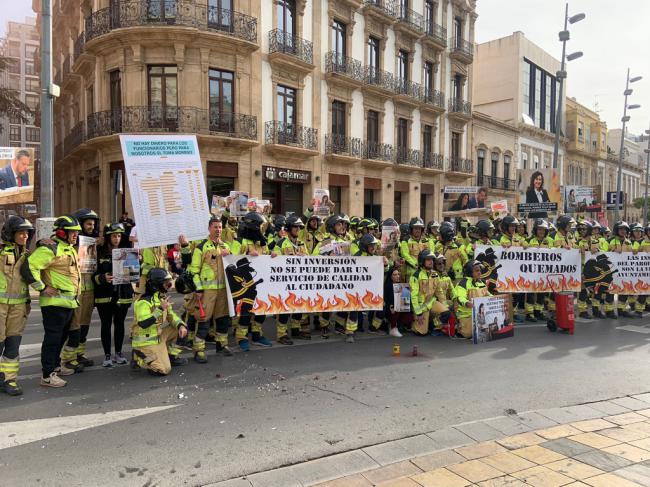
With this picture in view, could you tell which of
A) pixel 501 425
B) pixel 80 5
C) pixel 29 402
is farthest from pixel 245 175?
pixel 501 425

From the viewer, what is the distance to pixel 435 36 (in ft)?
96.7

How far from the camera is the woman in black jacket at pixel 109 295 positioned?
6.09 m

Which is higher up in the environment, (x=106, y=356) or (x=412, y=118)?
(x=412, y=118)

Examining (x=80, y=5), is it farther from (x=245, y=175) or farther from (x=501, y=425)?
(x=501, y=425)

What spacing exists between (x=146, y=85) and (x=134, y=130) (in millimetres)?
1830

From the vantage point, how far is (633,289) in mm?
10375

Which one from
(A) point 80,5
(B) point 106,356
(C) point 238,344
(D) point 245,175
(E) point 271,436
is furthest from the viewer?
(A) point 80,5

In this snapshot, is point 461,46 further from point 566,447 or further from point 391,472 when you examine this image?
point 391,472

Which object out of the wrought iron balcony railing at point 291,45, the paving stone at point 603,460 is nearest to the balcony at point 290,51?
the wrought iron balcony railing at point 291,45

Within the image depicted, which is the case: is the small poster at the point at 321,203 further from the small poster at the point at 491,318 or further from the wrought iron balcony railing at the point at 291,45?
the wrought iron balcony railing at the point at 291,45

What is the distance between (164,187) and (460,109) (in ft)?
95.0

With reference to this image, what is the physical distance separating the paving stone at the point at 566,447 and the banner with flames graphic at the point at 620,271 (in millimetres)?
7115

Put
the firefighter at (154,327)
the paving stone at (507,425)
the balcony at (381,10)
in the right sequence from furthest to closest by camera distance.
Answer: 1. the balcony at (381,10)
2. the firefighter at (154,327)
3. the paving stone at (507,425)

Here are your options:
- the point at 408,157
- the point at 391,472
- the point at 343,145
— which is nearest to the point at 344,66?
the point at 343,145
